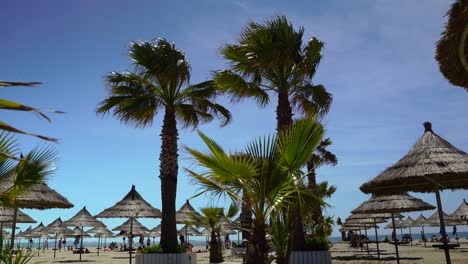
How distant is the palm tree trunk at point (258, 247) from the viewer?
6.96m

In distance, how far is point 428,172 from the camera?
32.7 ft

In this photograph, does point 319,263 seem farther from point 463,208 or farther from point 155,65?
point 463,208

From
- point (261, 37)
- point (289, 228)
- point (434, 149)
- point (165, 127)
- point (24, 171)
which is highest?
point (261, 37)

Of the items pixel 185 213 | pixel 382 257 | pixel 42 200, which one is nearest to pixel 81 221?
pixel 185 213

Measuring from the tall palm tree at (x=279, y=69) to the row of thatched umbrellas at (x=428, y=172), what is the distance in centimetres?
307

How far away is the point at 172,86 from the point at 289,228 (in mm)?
9813

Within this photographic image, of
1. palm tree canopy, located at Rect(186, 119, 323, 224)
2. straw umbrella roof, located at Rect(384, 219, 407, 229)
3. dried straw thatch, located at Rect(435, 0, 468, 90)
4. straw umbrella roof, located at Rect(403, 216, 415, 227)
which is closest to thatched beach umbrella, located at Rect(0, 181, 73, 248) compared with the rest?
palm tree canopy, located at Rect(186, 119, 323, 224)

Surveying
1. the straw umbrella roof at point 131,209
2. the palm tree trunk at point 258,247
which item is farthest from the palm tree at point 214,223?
the palm tree trunk at point 258,247

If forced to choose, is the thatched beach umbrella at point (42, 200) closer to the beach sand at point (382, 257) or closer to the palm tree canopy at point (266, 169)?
Result: the beach sand at point (382, 257)

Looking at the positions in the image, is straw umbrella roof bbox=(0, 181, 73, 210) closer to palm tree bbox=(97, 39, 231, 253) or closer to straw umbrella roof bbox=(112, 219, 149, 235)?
palm tree bbox=(97, 39, 231, 253)

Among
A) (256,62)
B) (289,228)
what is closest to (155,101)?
(256,62)

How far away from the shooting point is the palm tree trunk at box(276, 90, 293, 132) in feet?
46.6

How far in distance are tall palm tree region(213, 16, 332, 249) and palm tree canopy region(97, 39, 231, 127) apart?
1705 millimetres

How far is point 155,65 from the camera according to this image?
15.4 meters
